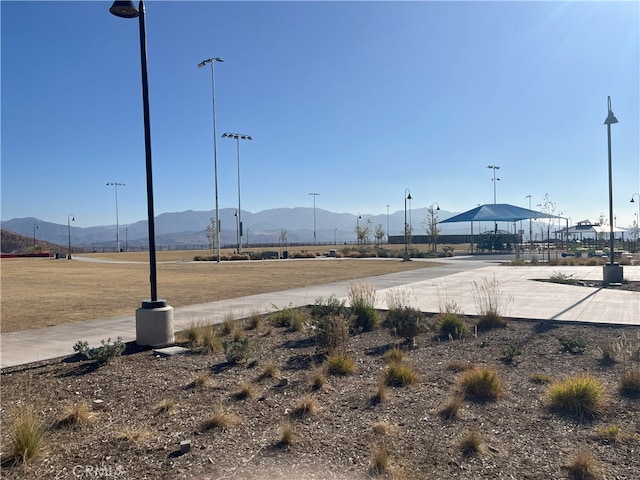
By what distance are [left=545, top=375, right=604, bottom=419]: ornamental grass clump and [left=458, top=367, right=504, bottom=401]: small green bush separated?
1.73 feet

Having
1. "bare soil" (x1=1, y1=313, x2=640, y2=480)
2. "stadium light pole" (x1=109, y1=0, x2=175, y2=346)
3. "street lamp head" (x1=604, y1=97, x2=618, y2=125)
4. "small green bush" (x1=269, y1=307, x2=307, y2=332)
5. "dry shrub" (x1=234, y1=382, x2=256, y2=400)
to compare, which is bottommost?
"bare soil" (x1=1, y1=313, x2=640, y2=480)

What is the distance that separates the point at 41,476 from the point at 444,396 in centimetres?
405

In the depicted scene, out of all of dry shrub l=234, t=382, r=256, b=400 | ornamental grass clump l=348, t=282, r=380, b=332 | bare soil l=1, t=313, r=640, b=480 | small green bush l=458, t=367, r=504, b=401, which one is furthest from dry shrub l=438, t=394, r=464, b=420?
ornamental grass clump l=348, t=282, r=380, b=332

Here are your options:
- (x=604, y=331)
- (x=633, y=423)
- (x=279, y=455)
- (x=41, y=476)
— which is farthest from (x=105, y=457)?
(x=604, y=331)

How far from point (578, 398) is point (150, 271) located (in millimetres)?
6517

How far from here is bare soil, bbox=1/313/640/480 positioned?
415cm

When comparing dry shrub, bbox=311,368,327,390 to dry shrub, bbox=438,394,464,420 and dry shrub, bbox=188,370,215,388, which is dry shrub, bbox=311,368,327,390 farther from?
dry shrub, bbox=438,394,464,420

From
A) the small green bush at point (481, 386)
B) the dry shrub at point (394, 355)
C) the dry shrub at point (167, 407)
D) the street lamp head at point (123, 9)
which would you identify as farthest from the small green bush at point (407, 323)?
the street lamp head at point (123, 9)

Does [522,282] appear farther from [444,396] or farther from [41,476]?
[41,476]

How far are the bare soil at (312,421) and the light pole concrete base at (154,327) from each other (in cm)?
52

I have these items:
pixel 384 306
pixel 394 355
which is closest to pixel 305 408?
pixel 394 355

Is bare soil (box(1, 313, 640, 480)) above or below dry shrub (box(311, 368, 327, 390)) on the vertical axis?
below

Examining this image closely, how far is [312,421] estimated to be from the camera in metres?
5.14

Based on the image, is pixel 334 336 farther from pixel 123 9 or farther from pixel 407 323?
pixel 123 9
